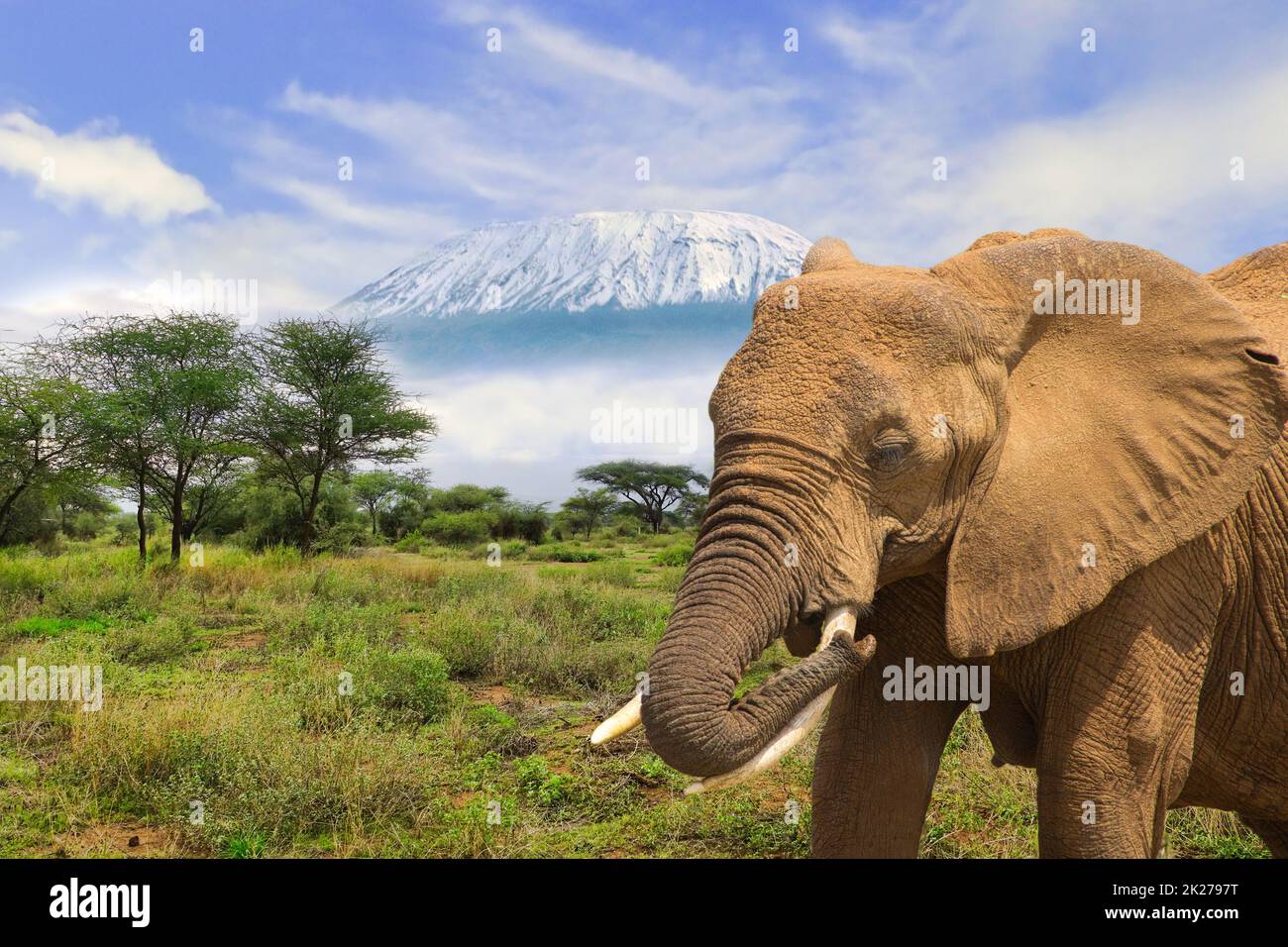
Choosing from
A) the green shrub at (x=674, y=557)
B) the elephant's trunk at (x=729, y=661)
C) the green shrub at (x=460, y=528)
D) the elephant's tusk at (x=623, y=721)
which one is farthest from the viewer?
the green shrub at (x=460, y=528)

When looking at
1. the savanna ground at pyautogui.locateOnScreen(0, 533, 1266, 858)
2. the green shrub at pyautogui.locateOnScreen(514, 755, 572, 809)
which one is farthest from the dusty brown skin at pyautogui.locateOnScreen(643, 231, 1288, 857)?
the green shrub at pyautogui.locateOnScreen(514, 755, 572, 809)

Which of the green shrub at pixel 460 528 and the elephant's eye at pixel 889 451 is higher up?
the elephant's eye at pixel 889 451

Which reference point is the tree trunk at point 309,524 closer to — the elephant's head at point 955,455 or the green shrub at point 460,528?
the green shrub at point 460,528

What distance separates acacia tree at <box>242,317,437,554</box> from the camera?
26.8m

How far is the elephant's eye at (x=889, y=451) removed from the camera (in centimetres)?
301

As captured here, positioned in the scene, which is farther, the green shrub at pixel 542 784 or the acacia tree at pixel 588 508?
the acacia tree at pixel 588 508

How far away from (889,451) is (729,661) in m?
0.89

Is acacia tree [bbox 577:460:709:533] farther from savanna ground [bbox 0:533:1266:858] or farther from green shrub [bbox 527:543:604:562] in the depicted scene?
savanna ground [bbox 0:533:1266:858]

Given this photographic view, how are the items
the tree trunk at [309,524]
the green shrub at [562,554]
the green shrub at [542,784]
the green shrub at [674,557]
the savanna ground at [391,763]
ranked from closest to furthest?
the savanna ground at [391,763]
the green shrub at [542,784]
the tree trunk at [309,524]
the green shrub at [674,557]
the green shrub at [562,554]

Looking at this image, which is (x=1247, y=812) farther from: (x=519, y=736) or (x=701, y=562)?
(x=519, y=736)

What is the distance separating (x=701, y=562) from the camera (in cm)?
303

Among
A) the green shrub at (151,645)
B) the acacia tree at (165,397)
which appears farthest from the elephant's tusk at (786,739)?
the acacia tree at (165,397)
